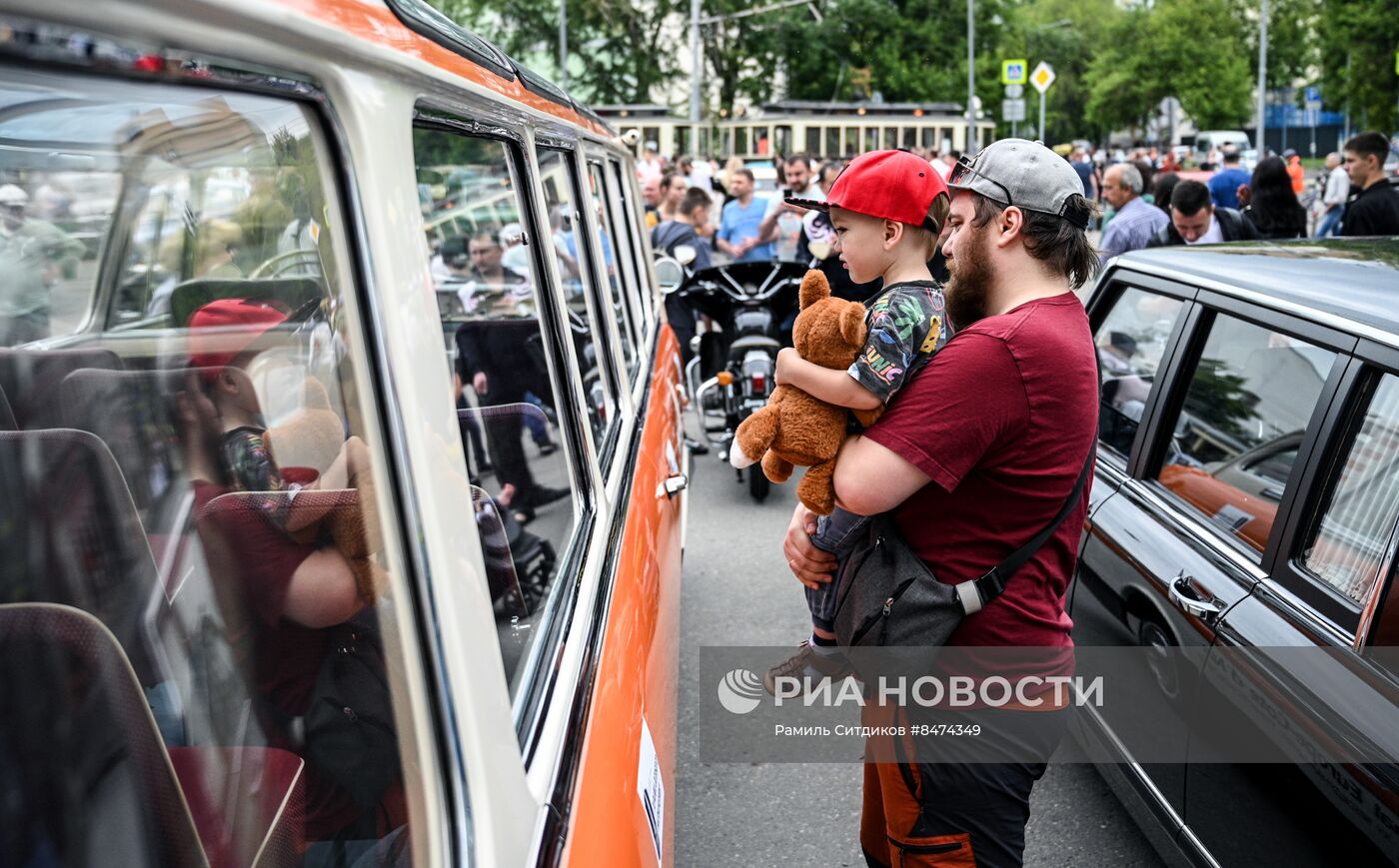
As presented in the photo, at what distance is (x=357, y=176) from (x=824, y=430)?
1119 millimetres

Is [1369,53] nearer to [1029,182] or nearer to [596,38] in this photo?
[596,38]

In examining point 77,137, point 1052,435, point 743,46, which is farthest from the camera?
point 743,46

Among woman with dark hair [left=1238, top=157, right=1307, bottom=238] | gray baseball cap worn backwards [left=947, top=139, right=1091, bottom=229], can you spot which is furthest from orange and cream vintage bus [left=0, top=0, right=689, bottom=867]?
woman with dark hair [left=1238, top=157, right=1307, bottom=238]

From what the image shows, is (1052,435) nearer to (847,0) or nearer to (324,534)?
(324,534)

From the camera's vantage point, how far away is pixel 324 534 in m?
1.58

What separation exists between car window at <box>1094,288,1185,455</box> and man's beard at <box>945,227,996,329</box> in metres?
1.37

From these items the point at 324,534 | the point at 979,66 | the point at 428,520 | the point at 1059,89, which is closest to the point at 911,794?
the point at 324,534

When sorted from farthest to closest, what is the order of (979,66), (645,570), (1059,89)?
(1059,89)
(979,66)
(645,570)

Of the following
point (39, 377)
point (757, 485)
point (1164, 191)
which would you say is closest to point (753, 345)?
point (757, 485)

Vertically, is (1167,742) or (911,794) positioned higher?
(911,794)

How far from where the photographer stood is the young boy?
2.03 meters

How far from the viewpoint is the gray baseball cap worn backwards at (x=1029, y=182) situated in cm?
203

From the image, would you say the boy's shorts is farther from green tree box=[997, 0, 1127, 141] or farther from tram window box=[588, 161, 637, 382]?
green tree box=[997, 0, 1127, 141]

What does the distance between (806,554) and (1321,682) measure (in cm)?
99
